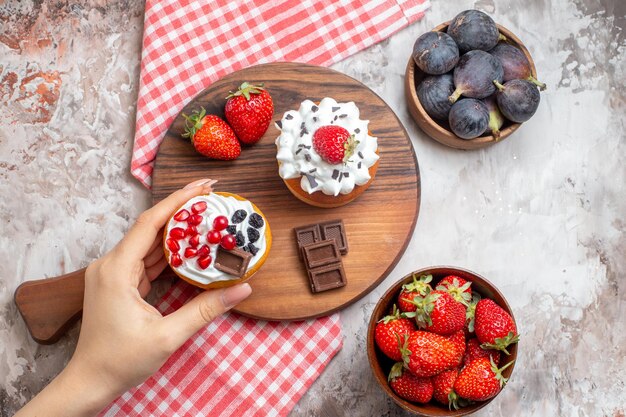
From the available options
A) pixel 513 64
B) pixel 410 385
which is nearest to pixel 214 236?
pixel 410 385

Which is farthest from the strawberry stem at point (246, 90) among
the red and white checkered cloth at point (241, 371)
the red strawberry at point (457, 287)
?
the red strawberry at point (457, 287)

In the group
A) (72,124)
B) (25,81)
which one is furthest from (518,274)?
(25,81)

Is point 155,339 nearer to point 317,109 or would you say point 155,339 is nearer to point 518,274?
point 317,109

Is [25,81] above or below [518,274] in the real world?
above

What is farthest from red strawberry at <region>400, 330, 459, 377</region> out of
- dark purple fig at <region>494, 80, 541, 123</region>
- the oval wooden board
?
dark purple fig at <region>494, 80, 541, 123</region>

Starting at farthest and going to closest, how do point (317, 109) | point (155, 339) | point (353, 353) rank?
point (353, 353), point (317, 109), point (155, 339)

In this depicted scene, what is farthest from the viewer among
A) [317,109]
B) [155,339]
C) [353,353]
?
[353,353]

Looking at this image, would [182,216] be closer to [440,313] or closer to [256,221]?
[256,221]
